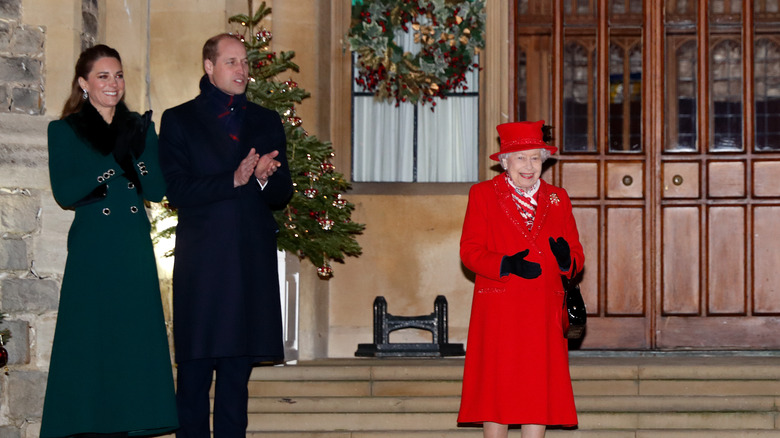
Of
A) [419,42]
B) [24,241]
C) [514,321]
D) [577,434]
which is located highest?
[419,42]

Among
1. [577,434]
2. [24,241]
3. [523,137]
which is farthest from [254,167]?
[577,434]

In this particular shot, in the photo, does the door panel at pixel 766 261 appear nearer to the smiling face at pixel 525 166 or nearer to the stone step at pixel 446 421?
the stone step at pixel 446 421

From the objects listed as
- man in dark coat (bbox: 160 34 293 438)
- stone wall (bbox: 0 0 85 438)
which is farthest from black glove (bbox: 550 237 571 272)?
stone wall (bbox: 0 0 85 438)

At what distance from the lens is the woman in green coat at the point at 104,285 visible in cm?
475

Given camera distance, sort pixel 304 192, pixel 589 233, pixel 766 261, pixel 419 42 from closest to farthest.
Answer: pixel 304 192 < pixel 766 261 < pixel 589 233 < pixel 419 42

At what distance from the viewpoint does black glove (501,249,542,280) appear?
4.84 m

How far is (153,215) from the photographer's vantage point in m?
7.09

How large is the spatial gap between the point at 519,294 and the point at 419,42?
4.07 metres

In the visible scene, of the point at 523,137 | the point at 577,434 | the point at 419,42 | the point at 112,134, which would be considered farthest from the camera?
the point at 419,42

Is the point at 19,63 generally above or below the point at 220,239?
above

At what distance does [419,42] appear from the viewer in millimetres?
8609

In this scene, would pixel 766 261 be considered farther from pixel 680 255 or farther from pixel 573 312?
pixel 573 312

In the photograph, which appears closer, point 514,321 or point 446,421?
point 514,321

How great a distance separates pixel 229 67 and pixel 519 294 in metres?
1.61
